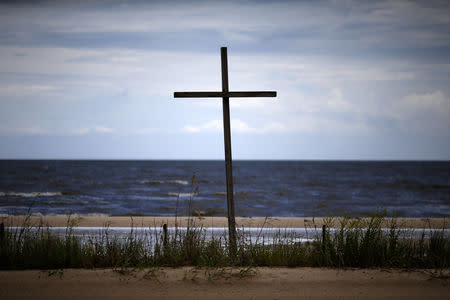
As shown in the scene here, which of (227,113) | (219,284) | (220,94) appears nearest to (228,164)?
(227,113)

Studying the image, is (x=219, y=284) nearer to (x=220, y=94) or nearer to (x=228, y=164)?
(x=228, y=164)

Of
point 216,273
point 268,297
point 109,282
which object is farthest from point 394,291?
point 109,282

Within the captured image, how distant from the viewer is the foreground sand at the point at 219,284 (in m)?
5.06

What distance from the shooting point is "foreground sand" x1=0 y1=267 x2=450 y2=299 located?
5062 mm

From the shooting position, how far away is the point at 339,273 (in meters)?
5.79

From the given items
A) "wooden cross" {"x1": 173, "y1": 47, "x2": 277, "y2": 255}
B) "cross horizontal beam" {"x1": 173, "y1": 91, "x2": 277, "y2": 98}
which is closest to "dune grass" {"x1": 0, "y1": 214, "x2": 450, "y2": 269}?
"wooden cross" {"x1": 173, "y1": 47, "x2": 277, "y2": 255}

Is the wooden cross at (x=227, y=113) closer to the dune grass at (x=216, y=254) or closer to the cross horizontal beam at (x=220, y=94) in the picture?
the cross horizontal beam at (x=220, y=94)

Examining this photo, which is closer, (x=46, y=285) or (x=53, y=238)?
(x=46, y=285)

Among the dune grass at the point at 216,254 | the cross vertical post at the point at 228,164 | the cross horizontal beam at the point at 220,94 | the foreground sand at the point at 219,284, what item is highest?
the cross horizontal beam at the point at 220,94

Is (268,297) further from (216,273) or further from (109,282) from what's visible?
(109,282)

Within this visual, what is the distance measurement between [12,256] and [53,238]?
2.17 feet

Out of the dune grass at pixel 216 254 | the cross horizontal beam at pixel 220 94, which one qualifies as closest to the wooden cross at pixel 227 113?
the cross horizontal beam at pixel 220 94

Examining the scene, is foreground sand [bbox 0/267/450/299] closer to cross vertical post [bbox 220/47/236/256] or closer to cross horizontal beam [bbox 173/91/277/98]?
cross vertical post [bbox 220/47/236/256]

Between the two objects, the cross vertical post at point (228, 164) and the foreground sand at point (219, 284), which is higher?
the cross vertical post at point (228, 164)
